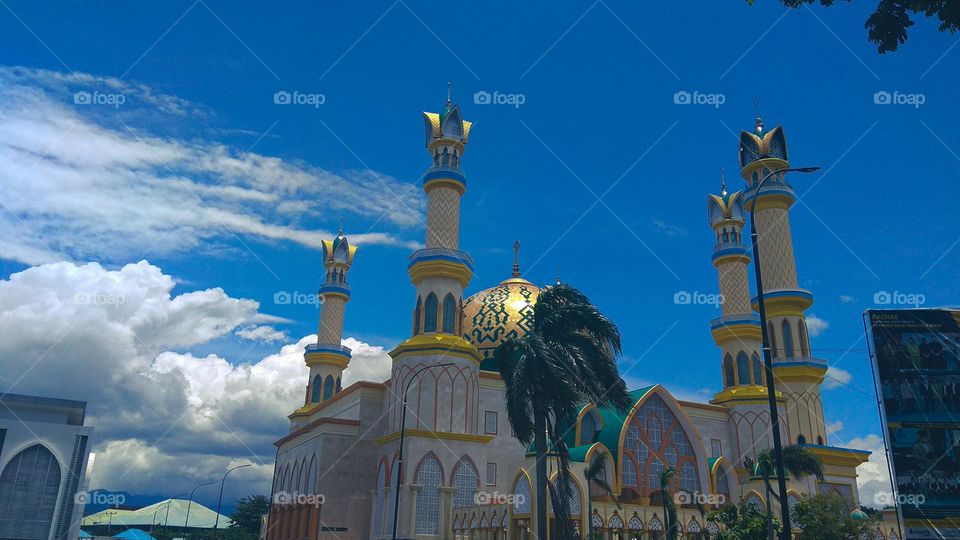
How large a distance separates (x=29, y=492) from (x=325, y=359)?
63.2 ft

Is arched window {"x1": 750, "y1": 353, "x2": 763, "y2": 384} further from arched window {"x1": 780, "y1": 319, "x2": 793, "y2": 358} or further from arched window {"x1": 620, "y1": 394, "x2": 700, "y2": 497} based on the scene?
arched window {"x1": 620, "y1": 394, "x2": 700, "y2": 497}

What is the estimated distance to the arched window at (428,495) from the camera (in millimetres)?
32406

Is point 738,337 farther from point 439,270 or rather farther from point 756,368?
point 439,270

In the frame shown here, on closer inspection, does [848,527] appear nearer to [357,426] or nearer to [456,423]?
[456,423]

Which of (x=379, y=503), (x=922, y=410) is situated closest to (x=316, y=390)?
(x=379, y=503)

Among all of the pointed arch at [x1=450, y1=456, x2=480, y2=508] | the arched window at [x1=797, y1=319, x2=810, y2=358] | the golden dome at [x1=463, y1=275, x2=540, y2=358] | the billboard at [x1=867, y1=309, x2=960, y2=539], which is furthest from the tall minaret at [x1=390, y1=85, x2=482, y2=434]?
the arched window at [x1=797, y1=319, x2=810, y2=358]

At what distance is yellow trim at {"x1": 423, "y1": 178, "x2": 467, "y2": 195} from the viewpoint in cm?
3850

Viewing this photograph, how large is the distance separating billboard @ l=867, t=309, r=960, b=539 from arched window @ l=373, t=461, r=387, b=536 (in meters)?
21.5

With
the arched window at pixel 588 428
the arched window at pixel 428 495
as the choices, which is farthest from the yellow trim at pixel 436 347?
the arched window at pixel 588 428

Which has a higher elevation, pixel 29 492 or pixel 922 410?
pixel 922 410

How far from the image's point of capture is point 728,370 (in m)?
45.1

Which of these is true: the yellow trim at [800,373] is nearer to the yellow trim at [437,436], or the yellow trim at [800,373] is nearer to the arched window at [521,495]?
the yellow trim at [437,436]

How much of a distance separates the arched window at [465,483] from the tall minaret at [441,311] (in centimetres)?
165

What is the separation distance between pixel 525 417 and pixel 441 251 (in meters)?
14.9
